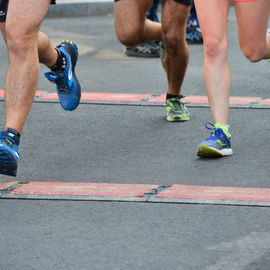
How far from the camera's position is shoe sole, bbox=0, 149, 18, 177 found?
14.2 feet

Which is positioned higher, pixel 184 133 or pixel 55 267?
pixel 55 267

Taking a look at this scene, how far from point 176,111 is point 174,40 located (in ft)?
1.67

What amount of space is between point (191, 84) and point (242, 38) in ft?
9.42

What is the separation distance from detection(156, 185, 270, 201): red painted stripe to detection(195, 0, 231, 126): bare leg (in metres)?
0.89

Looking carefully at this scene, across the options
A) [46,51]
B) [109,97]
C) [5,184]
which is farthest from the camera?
[109,97]

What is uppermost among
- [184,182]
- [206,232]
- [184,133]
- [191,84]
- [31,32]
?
[31,32]

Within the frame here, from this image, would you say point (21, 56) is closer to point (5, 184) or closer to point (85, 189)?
point (5, 184)

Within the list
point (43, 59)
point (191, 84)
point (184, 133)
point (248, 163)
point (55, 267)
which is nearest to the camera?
point (55, 267)

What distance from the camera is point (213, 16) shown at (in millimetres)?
4949

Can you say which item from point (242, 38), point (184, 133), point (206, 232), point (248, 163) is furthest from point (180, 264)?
point (184, 133)

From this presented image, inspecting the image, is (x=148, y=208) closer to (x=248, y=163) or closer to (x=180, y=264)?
(x=180, y=264)

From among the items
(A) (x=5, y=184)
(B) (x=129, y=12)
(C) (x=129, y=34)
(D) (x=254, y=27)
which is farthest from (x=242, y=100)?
(A) (x=5, y=184)

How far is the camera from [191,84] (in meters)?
7.91

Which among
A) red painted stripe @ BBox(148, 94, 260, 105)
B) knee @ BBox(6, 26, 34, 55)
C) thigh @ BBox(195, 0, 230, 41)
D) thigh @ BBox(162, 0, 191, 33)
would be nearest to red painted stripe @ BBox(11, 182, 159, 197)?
knee @ BBox(6, 26, 34, 55)
